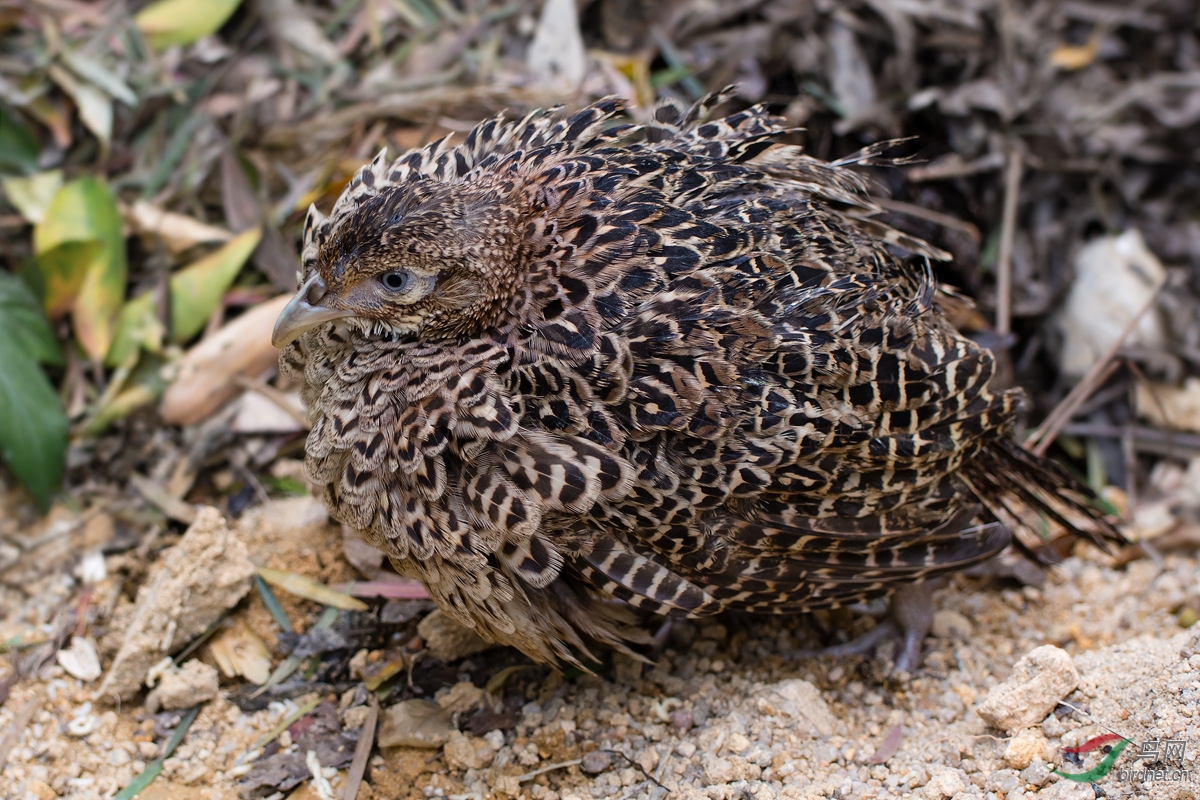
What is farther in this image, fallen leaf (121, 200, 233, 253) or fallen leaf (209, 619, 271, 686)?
fallen leaf (121, 200, 233, 253)

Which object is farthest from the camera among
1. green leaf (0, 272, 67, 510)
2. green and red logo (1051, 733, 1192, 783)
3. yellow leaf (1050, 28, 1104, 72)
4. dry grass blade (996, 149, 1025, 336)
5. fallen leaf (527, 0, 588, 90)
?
yellow leaf (1050, 28, 1104, 72)

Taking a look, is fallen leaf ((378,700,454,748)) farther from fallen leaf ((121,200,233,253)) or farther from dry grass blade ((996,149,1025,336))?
dry grass blade ((996,149,1025,336))

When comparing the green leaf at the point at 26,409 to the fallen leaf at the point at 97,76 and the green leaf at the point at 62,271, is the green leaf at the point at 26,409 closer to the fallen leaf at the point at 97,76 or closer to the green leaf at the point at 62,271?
the green leaf at the point at 62,271

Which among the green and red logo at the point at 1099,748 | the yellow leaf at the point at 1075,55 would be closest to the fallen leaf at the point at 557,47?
the yellow leaf at the point at 1075,55

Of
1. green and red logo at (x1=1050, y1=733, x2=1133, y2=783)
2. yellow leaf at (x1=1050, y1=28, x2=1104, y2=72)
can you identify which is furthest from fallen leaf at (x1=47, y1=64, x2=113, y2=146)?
yellow leaf at (x1=1050, y1=28, x2=1104, y2=72)

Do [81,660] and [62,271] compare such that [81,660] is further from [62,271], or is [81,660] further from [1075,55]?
[1075,55]

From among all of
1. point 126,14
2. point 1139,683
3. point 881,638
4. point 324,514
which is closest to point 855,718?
point 881,638

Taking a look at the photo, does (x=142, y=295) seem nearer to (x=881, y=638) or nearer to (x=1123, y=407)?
(x=881, y=638)

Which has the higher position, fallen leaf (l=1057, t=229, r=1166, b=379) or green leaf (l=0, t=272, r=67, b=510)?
green leaf (l=0, t=272, r=67, b=510)
